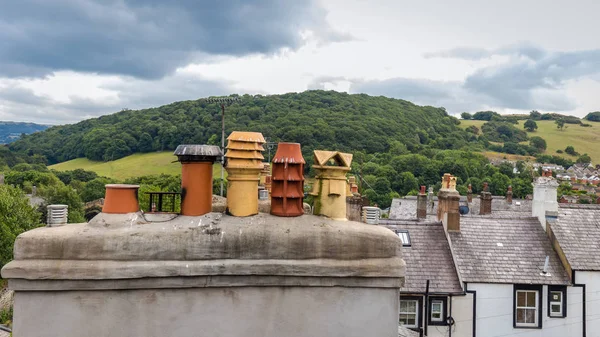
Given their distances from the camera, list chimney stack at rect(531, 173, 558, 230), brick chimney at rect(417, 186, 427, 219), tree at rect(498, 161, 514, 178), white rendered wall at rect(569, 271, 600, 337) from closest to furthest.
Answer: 1. white rendered wall at rect(569, 271, 600, 337)
2. chimney stack at rect(531, 173, 558, 230)
3. brick chimney at rect(417, 186, 427, 219)
4. tree at rect(498, 161, 514, 178)

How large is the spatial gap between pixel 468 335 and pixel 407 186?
78.3 meters

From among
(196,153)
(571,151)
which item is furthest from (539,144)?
(196,153)

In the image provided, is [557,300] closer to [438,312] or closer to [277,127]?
[438,312]

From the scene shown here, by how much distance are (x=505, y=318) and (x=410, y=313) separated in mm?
3322

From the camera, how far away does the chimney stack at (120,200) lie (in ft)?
12.4

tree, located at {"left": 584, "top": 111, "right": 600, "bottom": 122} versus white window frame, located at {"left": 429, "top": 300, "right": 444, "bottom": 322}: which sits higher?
tree, located at {"left": 584, "top": 111, "right": 600, "bottom": 122}

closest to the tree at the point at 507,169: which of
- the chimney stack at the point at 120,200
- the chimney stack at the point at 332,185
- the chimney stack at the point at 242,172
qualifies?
the chimney stack at the point at 332,185

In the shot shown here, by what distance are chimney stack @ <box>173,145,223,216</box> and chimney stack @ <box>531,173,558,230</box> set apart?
16202 mm

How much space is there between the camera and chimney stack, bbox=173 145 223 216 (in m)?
4.00

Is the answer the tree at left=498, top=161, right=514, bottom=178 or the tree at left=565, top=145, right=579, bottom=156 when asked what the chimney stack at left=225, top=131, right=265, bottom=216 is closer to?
the tree at left=498, top=161, right=514, bottom=178

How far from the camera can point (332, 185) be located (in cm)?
425

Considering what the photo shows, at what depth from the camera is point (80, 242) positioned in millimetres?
3477

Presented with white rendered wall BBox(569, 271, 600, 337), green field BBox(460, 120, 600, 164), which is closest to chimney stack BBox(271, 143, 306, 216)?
white rendered wall BBox(569, 271, 600, 337)

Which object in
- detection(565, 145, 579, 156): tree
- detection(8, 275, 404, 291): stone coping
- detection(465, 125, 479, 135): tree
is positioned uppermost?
detection(465, 125, 479, 135): tree
